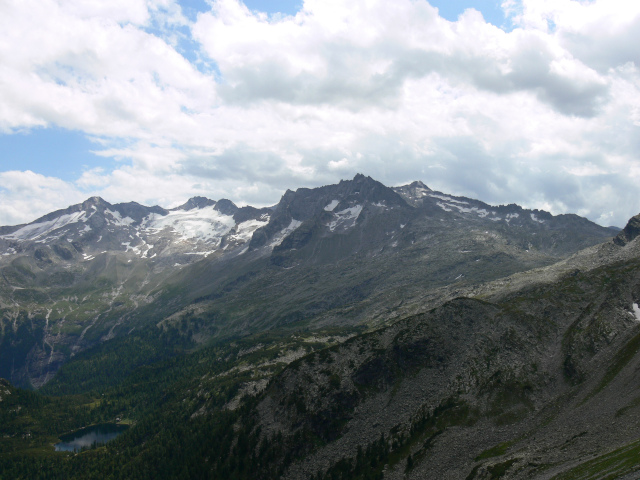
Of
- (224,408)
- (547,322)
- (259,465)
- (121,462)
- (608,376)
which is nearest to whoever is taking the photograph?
(608,376)

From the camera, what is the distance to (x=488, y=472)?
260 feet

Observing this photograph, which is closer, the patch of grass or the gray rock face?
the patch of grass

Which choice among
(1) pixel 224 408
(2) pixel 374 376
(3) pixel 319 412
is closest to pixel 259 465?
(3) pixel 319 412

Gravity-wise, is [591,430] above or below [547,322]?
below

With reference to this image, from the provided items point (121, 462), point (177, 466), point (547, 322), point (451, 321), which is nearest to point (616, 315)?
point (547, 322)

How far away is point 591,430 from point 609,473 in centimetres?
2676

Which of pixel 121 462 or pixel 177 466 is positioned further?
pixel 121 462

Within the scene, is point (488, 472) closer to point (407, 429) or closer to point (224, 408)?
point (407, 429)

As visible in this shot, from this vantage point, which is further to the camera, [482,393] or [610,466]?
[482,393]

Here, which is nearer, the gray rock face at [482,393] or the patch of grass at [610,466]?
the patch of grass at [610,466]

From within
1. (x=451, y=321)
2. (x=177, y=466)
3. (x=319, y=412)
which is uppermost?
(x=451, y=321)

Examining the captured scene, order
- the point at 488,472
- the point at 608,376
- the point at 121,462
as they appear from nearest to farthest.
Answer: the point at 488,472 → the point at 608,376 → the point at 121,462

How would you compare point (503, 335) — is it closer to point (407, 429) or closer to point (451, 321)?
point (451, 321)

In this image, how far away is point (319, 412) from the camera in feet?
406
